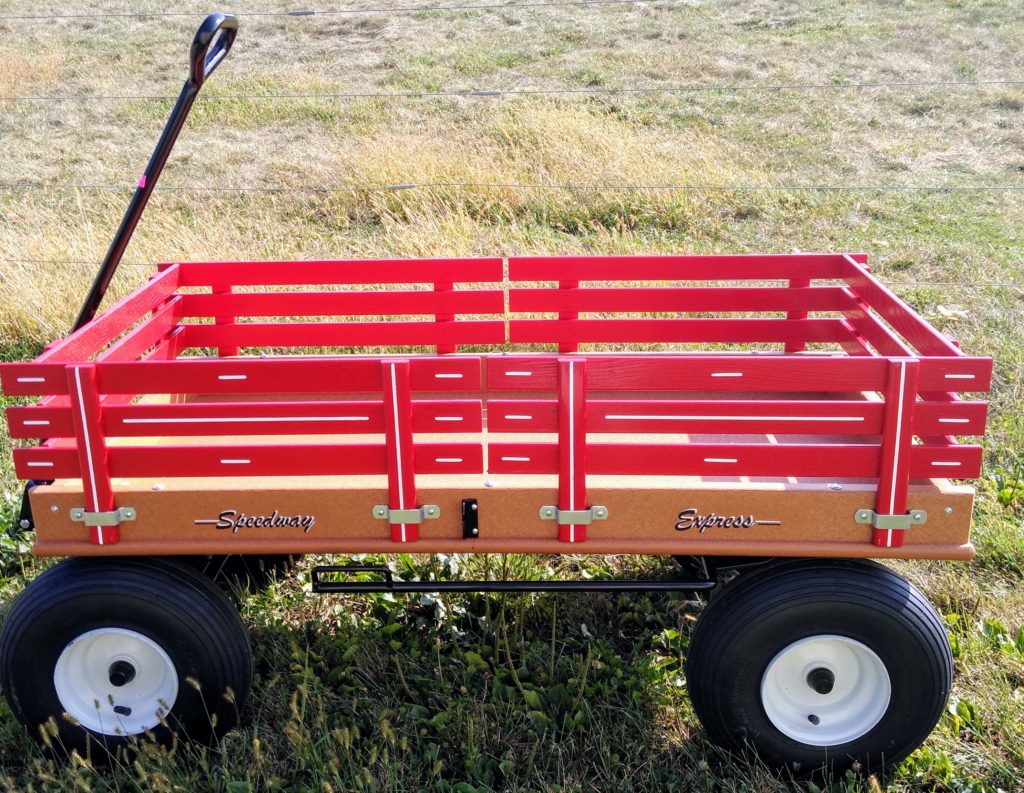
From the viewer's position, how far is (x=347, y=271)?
160 inches

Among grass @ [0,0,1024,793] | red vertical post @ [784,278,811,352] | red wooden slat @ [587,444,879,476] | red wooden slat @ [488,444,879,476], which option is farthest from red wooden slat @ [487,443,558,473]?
red vertical post @ [784,278,811,352]

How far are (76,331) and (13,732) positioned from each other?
1.34 metres

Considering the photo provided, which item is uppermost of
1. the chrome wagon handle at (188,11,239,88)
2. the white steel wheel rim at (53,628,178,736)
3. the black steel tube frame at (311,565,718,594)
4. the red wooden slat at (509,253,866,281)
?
the chrome wagon handle at (188,11,239,88)

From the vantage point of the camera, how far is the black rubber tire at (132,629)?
2.98 metres

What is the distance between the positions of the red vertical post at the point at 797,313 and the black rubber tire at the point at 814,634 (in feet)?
4.72

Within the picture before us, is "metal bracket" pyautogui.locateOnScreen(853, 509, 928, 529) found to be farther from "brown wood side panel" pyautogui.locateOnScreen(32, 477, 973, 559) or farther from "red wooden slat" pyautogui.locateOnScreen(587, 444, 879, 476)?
"red wooden slat" pyautogui.locateOnScreen(587, 444, 879, 476)

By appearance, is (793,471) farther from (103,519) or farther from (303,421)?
(103,519)

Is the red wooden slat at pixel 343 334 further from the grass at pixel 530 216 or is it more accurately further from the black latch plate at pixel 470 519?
the black latch plate at pixel 470 519

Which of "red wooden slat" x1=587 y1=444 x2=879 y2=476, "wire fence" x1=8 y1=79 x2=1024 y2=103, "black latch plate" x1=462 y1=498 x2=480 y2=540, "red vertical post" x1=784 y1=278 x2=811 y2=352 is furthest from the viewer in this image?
"wire fence" x1=8 y1=79 x2=1024 y2=103

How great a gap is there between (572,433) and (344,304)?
1.66m

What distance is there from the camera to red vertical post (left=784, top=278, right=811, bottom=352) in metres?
4.13

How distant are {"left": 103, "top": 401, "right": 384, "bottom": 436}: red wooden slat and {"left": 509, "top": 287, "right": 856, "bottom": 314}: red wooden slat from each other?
138cm

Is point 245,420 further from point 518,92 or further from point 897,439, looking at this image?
point 518,92

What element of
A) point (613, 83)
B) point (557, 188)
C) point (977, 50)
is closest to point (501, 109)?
point (613, 83)
